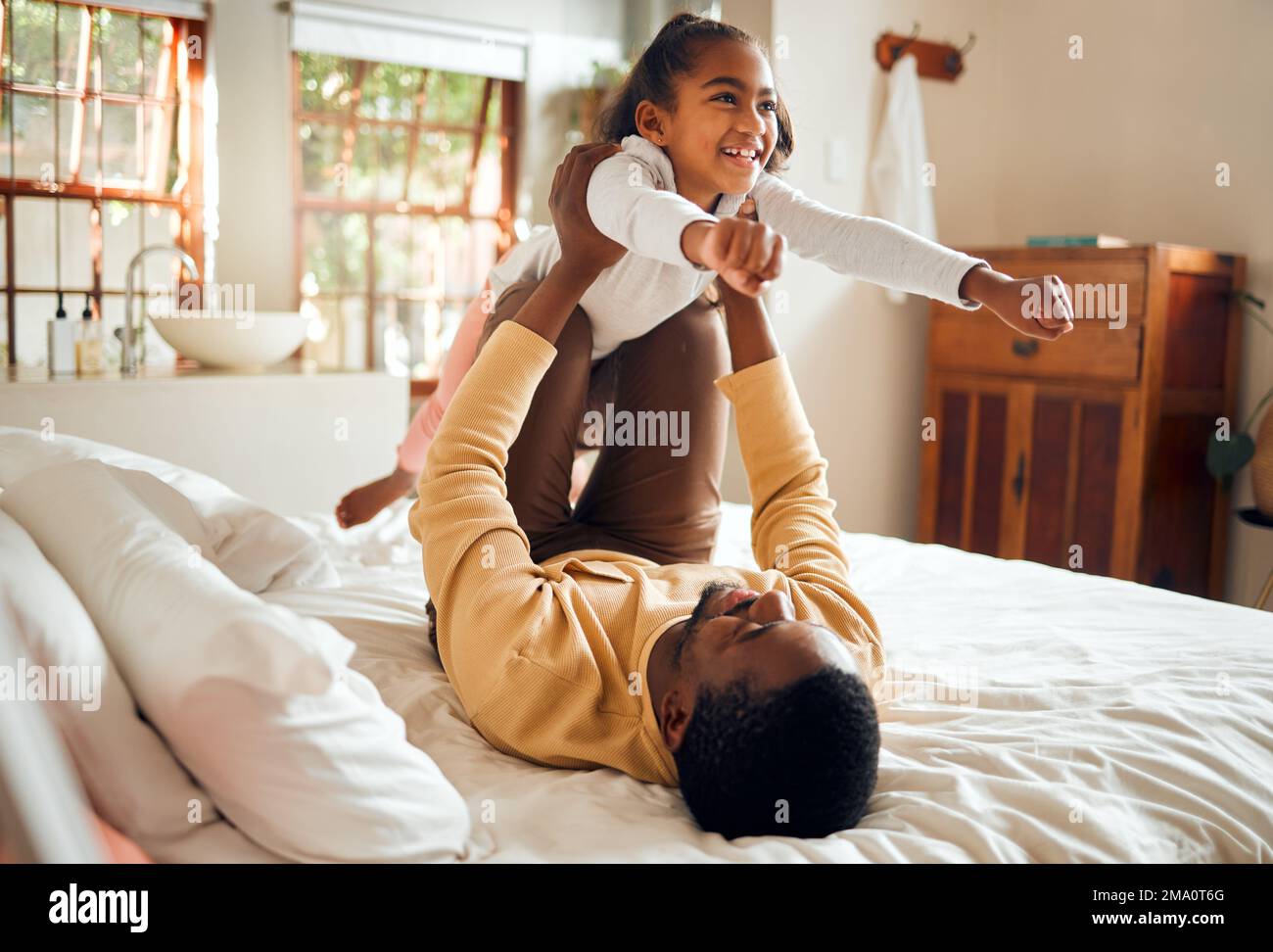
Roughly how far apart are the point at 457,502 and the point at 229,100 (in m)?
3.17

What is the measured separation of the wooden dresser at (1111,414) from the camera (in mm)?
2799

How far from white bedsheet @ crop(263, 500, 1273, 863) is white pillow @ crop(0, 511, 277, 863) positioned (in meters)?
0.21

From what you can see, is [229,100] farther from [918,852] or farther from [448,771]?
[918,852]

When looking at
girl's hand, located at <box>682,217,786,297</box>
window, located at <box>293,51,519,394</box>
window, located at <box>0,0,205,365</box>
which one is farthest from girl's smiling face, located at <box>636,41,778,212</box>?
window, located at <box>293,51,519,394</box>

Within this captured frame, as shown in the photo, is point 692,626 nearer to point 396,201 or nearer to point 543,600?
point 543,600

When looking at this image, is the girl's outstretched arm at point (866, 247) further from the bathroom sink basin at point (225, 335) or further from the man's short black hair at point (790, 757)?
the bathroom sink basin at point (225, 335)

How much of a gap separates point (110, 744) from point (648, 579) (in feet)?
2.01

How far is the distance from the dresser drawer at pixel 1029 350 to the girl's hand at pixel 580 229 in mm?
1954

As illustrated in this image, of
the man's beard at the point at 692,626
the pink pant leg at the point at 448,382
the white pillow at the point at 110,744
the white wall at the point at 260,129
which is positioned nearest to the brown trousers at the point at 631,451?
the pink pant leg at the point at 448,382

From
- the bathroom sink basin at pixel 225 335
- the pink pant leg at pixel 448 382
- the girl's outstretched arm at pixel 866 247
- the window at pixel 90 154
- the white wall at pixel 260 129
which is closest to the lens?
the girl's outstretched arm at pixel 866 247

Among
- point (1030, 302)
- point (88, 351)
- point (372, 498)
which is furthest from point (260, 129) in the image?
point (1030, 302)

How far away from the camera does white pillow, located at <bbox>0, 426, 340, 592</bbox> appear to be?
147 cm

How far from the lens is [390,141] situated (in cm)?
424

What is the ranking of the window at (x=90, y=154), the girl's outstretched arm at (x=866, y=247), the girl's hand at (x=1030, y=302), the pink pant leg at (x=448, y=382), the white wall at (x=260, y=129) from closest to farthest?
1. the girl's hand at (x=1030, y=302)
2. the girl's outstretched arm at (x=866, y=247)
3. the pink pant leg at (x=448, y=382)
4. the window at (x=90, y=154)
5. the white wall at (x=260, y=129)
